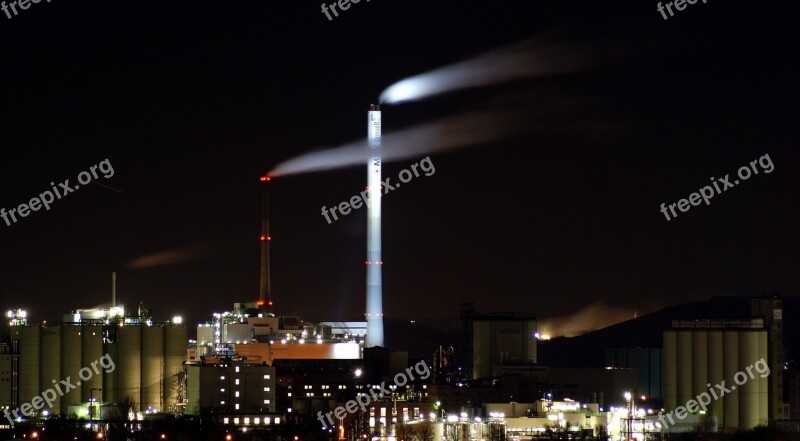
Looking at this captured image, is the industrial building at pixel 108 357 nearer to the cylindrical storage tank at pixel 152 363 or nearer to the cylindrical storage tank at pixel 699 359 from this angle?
the cylindrical storage tank at pixel 152 363

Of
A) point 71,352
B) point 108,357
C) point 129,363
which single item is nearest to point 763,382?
point 129,363

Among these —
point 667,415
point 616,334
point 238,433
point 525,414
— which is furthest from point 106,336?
point 616,334

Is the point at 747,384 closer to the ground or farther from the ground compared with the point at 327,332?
closer to the ground

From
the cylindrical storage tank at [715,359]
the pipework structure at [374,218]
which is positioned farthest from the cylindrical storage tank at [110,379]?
the cylindrical storage tank at [715,359]

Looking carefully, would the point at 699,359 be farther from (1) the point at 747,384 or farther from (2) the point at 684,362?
(1) the point at 747,384

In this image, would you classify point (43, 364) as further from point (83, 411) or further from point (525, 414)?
point (525, 414)

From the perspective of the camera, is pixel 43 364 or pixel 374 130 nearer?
pixel 43 364

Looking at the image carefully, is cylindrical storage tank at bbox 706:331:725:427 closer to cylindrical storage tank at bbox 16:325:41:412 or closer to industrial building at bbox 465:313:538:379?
industrial building at bbox 465:313:538:379
